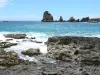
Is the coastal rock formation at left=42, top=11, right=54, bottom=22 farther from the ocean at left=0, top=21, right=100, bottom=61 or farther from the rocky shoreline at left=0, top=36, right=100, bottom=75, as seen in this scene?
the rocky shoreline at left=0, top=36, right=100, bottom=75

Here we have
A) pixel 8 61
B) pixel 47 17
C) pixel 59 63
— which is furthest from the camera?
pixel 47 17

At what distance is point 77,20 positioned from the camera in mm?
198125

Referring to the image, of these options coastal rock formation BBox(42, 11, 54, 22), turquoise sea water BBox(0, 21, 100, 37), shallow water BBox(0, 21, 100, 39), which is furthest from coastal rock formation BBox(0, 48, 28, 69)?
coastal rock formation BBox(42, 11, 54, 22)

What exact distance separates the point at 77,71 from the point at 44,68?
3.00 meters

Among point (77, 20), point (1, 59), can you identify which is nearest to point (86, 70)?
point (1, 59)

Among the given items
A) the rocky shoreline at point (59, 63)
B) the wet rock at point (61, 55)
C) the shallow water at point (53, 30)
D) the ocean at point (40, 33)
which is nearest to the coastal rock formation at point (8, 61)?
the rocky shoreline at point (59, 63)

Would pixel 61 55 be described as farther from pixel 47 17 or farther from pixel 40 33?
pixel 47 17

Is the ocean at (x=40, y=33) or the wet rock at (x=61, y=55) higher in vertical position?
the wet rock at (x=61, y=55)

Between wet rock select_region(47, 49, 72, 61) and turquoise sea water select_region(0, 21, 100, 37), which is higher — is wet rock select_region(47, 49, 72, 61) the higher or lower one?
the higher one

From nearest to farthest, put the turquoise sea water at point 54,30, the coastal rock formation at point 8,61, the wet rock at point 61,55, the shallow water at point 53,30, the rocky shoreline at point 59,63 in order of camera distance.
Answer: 1. the rocky shoreline at point 59,63
2. the coastal rock formation at point 8,61
3. the wet rock at point 61,55
4. the shallow water at point 53,30
5. the turquoise sea water at point 54,30

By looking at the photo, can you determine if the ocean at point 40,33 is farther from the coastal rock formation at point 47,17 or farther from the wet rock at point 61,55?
the coastal rock formation at point 47,17

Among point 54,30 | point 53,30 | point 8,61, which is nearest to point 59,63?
point 8,61

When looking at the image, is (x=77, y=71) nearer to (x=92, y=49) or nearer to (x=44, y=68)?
(x=44, y=68)

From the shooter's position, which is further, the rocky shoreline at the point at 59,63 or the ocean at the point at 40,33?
the ocean at the point at 40,33
